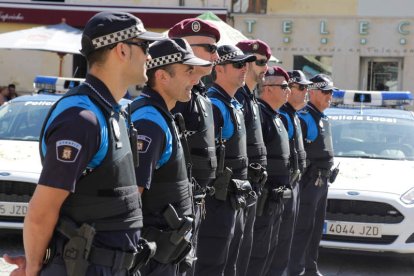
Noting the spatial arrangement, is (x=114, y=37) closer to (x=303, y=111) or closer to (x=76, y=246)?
(x=76, y=246)

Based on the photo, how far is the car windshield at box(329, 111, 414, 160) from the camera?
8305 millimetres

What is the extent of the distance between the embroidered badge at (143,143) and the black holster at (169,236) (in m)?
0.36

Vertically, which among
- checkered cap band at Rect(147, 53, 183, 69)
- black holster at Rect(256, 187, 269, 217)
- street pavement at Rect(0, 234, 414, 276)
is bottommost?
street pavement at Rect(0, 234, 414, 276)

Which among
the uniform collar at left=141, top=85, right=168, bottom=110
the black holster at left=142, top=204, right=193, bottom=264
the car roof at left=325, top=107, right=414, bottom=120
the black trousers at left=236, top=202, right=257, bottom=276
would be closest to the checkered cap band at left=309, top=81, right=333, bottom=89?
the car roof at left=325, top=107, right=414, bottom=120

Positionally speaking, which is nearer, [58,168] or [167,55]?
[58,168]

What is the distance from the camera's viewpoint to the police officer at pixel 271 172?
5.70 meters

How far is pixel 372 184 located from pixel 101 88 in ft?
15.9

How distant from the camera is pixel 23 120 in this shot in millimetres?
8734

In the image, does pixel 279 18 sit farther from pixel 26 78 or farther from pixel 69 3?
pixel 26 78

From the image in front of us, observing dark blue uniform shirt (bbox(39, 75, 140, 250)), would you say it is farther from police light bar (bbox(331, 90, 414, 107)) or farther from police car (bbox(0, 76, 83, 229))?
police light bar (bbox(331, 90, 414, 107))

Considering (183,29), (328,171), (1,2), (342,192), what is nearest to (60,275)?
(183,29)

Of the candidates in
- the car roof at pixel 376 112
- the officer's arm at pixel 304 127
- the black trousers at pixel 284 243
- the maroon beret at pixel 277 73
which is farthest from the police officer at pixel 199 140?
the car roof at pixel 376 112

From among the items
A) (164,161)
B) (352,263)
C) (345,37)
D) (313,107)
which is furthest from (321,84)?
(345,37)

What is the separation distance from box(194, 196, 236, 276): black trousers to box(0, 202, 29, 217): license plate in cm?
289
